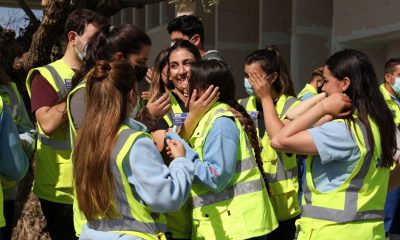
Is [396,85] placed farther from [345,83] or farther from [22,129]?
[22,129]

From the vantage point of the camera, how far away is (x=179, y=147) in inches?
110

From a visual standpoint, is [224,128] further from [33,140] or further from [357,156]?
[33,140]

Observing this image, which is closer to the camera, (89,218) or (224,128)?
(89,218)

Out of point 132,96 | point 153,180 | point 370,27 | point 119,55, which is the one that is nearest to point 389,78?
point 370,27

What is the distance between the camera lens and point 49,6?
203 inches

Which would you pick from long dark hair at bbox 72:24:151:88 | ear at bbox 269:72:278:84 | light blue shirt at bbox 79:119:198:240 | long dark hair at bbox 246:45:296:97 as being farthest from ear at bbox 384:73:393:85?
light blue shirt at bbox 79:119:198:240

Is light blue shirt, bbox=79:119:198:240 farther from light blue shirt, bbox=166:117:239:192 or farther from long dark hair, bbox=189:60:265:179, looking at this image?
long dark hair, bbox=189:60:265:179

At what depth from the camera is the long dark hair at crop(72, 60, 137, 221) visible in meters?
2.49

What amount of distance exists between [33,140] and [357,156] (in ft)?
5.86

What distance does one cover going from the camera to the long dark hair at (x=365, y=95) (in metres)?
3.02

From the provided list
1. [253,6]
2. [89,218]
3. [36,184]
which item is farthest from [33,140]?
[253,6]

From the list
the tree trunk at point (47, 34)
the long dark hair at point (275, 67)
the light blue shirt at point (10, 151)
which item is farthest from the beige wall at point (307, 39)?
the light blue shirt at point (10, 151)

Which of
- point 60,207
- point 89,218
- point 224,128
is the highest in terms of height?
point 224,128

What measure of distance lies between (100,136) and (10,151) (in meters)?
0.66
